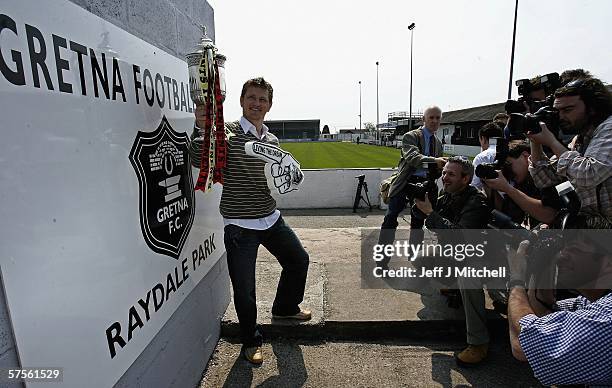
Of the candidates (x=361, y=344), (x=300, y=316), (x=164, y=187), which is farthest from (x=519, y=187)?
(x=164, y=187)

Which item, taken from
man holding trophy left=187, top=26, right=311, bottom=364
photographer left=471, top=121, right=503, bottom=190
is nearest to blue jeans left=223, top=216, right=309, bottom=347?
man holding trophy left=187, top=26, right=311, bottom=364

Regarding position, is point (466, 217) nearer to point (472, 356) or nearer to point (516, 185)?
point (516, 185)

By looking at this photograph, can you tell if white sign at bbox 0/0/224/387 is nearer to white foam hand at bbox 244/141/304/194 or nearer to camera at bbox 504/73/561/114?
white foam hand at bbox 244/141/304/194

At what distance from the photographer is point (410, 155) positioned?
372cm

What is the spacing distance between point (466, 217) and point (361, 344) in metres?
1.34

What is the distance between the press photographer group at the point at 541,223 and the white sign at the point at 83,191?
1.66 metres

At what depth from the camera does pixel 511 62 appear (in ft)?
53.0

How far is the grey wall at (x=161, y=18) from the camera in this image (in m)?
1.54

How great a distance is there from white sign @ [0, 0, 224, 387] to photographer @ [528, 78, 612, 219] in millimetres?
2308

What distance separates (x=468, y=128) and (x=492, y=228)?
113 ft

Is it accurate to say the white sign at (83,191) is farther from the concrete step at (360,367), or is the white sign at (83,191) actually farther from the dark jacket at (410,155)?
the dark jacket at (410,155)

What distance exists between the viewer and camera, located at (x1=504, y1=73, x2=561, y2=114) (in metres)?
2.51

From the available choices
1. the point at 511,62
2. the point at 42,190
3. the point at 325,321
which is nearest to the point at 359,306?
the point at 325,321

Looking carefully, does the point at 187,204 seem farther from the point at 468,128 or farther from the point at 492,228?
the point at 468,128
